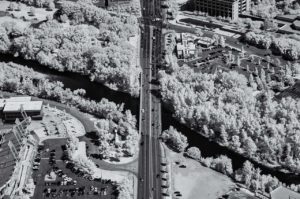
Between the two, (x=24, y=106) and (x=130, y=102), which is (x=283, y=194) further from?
(x=24, y=106)

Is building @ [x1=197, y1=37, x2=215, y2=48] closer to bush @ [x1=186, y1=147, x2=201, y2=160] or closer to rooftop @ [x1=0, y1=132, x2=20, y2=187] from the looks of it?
bush @ [x1=186, y1=147, x2=201, y2=160]

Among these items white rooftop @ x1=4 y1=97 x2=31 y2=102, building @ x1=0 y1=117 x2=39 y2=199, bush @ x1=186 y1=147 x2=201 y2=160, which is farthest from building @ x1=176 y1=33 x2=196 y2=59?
building @ x1=0 y1=117 x2=39 y2=199

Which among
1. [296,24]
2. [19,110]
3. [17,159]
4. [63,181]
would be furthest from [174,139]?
[296,24]

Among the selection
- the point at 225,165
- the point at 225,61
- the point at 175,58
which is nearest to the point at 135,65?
the point at 175,58

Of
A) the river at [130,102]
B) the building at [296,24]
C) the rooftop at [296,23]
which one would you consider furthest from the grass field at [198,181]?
the rooftop at [296,23]

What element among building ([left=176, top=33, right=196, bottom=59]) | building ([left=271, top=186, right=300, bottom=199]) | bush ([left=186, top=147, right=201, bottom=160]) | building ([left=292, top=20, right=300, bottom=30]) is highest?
building ([left=292, top=20, right=300, bottom=30])

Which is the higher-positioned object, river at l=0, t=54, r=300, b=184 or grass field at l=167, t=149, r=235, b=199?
river at l=0, t=54, r=300, b=184

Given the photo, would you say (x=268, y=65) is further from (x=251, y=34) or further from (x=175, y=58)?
(x=175, y=58)
